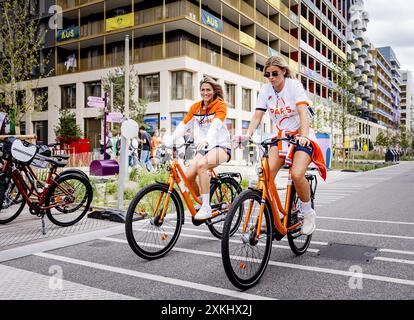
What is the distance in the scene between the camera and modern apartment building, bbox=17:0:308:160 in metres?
29.5

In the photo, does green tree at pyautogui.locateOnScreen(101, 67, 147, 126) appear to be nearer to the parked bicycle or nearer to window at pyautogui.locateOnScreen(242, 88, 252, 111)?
window at pyautogui.locateOnScreen(242, 88, 252, 111)

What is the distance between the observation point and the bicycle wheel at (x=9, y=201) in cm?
592

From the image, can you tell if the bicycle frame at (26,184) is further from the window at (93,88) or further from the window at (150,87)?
the window at (93,88)

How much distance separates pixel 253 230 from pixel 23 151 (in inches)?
151

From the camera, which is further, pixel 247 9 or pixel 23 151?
pixel 247 9

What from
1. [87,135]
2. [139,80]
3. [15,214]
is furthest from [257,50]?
[15,214]

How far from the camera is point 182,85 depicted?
2914 cm

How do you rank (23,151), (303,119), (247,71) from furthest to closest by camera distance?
(247,71) < (23,151) < (303,119)

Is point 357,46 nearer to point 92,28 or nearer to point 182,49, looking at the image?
point 92,28

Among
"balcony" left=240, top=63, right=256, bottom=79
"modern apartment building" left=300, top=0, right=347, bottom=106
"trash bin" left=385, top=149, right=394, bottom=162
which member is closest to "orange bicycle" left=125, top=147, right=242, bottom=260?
"balcony" left=240, top=63, right=256, bottom=79

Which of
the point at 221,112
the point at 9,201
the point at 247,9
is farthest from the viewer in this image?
the point at 247,9

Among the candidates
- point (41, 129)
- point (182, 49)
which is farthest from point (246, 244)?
point (41, 129)

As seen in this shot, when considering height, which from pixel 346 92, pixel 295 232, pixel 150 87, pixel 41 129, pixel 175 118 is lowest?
pixel 295 232
